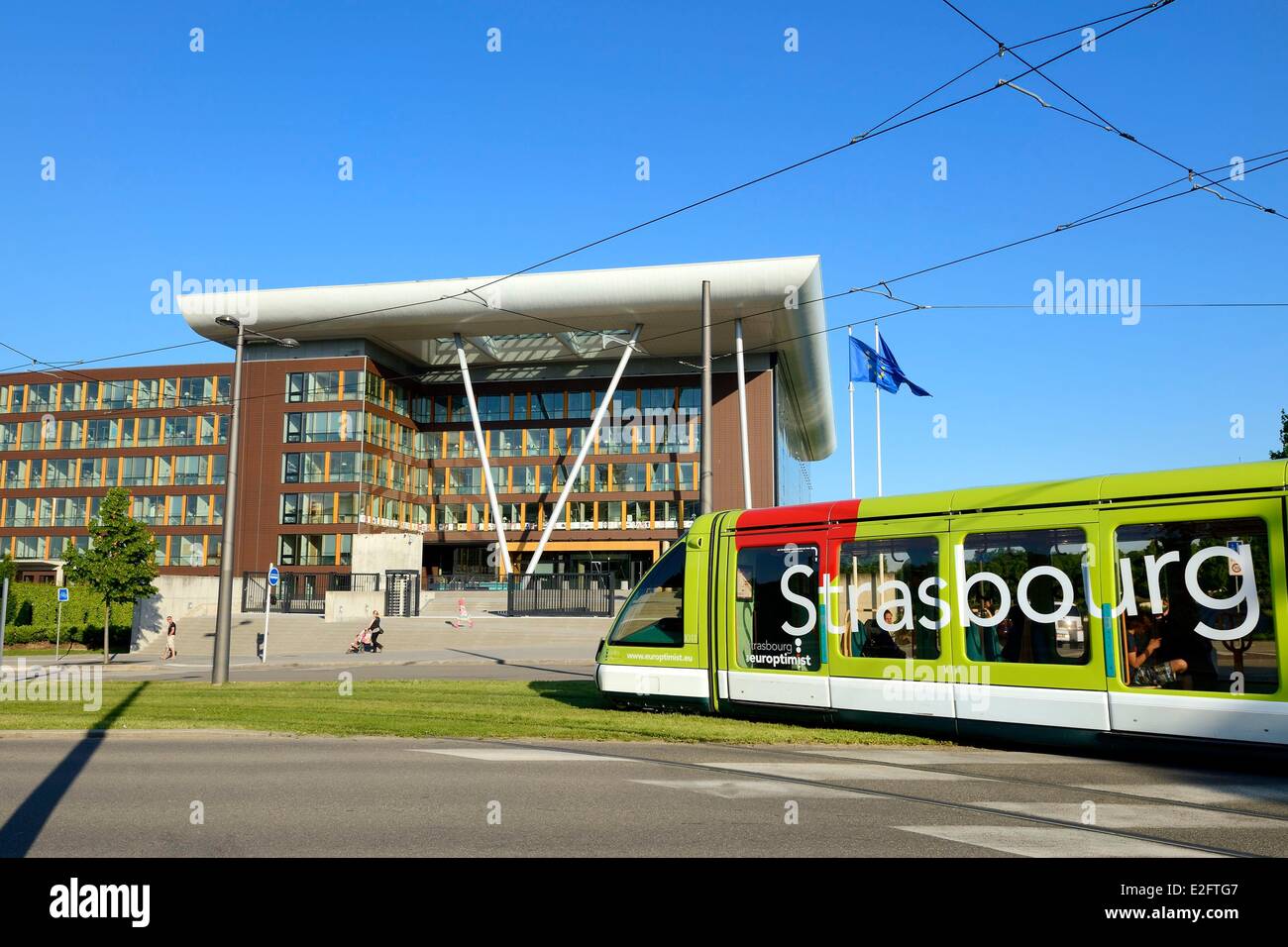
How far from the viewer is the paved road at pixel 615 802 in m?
6.45

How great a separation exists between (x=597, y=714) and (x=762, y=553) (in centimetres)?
343

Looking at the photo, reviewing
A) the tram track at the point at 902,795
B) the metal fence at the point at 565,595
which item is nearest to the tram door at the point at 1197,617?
the tram track at the point at 902,795

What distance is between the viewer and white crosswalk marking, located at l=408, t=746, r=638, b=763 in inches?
400

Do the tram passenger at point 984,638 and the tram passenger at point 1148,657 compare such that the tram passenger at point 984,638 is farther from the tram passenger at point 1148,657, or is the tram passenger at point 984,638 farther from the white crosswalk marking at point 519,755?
the white crosswalk marking at point 519,755

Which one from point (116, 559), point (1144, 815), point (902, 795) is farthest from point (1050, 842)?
point (116, 559)

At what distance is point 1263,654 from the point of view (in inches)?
362

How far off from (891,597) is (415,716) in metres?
6.81

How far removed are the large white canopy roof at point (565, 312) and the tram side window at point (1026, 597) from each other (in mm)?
39645

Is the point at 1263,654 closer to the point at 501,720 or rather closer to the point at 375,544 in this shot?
the point at 501,720

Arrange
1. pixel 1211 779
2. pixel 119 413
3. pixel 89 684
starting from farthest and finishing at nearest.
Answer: pixel 119 413, pixel 89 684, pixel 1211 779

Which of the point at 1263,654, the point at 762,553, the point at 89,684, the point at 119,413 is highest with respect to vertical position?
the point at 119,413

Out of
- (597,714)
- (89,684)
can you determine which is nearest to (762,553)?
(597,714)

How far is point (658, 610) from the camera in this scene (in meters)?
14.1
